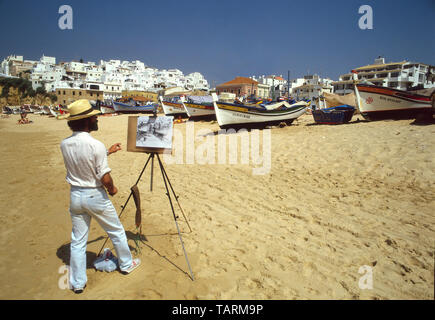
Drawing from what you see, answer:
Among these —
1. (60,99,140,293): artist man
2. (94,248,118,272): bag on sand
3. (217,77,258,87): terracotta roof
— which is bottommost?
(94,248,118,272): bag on sand

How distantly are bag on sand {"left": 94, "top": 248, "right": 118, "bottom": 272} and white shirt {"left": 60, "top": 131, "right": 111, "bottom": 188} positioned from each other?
1.10 m

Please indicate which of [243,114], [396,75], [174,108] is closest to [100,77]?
[174,108]

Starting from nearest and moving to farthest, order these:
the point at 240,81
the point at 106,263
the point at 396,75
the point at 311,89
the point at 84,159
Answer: the point at 84,159
the point at 106,263
the point at 396,75
the point at 311,89
the point at 240,81

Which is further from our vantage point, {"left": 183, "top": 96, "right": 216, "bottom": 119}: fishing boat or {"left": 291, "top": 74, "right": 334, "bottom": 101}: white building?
{"left": 291, "top": 74, "right": 334, "bottom": 101}: white building

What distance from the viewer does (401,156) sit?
6199 mm

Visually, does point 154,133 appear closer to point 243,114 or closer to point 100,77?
point 243,114

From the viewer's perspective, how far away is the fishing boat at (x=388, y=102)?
1042 centimetres

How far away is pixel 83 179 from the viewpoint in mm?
2324

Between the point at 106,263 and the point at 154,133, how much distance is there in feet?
5.81

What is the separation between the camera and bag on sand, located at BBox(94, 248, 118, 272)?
2840 millimetres

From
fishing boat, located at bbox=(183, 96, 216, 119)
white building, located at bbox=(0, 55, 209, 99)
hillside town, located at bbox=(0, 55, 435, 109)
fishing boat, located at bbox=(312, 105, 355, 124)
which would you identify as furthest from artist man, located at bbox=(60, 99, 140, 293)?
white building, located at bbox=(0, 55, 209, 99)

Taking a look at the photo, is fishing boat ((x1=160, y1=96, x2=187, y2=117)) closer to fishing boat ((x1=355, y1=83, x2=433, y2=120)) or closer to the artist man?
fishing boat ((x1=355, y1=83, x2=433, y2=120))
